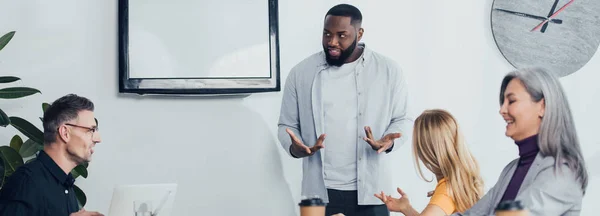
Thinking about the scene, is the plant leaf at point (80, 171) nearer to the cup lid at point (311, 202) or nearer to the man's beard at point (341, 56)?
the man's beard at point (341, 56)

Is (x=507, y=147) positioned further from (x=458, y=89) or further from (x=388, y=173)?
(x=388, y=173)

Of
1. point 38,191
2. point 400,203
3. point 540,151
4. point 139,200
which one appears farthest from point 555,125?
point 38,191

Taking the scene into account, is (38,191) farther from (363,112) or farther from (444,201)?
(363,112)

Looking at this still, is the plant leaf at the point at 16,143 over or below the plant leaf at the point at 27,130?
below

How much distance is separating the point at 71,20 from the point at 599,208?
3.14 meters

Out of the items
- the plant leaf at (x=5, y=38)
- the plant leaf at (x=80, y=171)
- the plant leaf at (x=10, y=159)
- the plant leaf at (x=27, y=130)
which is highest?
the plant leaf at (x=5, y=38)

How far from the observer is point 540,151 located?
2.33 m

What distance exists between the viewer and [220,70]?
442cm

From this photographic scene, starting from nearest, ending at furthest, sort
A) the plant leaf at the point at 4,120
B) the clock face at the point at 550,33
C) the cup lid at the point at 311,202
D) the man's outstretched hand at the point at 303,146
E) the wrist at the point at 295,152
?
the cup lid at the point at 311,202 < the plant leaf at the point at 4,120 < the man's outstretched hand at the point at 303,146 < the wrist at the point at 295,152 < the clock face at the point at 550,33

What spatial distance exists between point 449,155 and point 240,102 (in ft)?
5.37

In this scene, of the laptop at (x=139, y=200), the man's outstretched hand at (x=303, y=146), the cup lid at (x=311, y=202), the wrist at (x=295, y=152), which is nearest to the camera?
the cup lid at (x=311, y=202)

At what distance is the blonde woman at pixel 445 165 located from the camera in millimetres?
3053

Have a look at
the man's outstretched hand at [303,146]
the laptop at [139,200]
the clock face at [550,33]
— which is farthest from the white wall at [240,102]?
the laptop at [139,200]

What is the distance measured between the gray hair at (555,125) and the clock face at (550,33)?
8.31 ft
